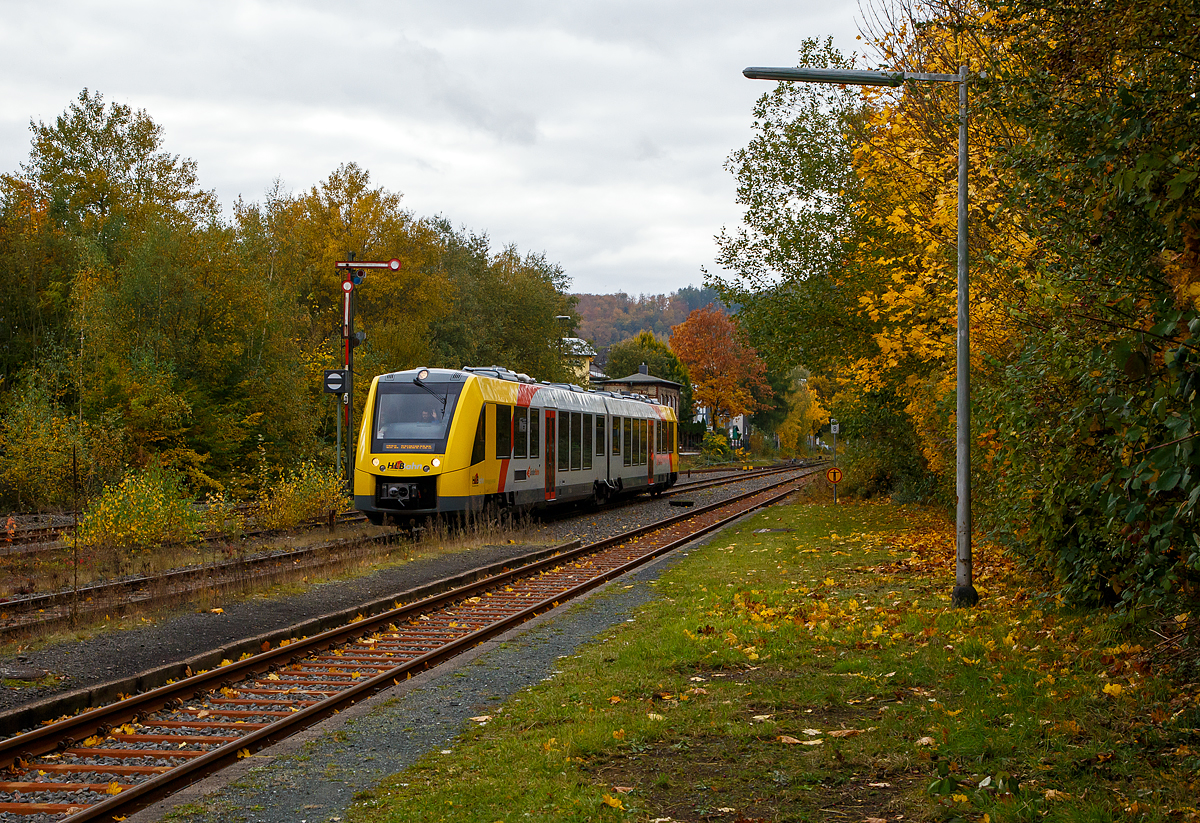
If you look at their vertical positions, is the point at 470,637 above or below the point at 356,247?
below

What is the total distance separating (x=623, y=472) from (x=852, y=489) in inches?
284

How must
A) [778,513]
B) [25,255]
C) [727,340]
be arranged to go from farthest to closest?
[727,340], [25,255], [778,513]

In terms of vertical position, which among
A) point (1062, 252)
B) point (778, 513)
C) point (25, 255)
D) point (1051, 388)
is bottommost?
point (778, 513)

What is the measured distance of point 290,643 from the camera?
399 inches

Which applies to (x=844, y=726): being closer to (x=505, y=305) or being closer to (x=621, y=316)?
(x=505, y=305)

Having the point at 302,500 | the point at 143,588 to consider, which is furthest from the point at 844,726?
the point at 302,500

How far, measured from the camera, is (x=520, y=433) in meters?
21.8

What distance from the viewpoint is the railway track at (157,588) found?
1135cm

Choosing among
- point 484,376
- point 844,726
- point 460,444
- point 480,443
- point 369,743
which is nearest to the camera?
point 844,726

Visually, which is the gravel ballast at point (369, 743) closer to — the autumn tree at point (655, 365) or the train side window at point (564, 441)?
the train side window at point (564, 441)

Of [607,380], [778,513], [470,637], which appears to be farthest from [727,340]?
[470,637]

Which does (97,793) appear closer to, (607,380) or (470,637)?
(470,637)

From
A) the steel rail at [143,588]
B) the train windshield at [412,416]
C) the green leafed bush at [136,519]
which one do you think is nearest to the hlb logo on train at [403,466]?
the train windshield at [412,416]

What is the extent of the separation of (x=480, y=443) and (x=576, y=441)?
20.6 feet
